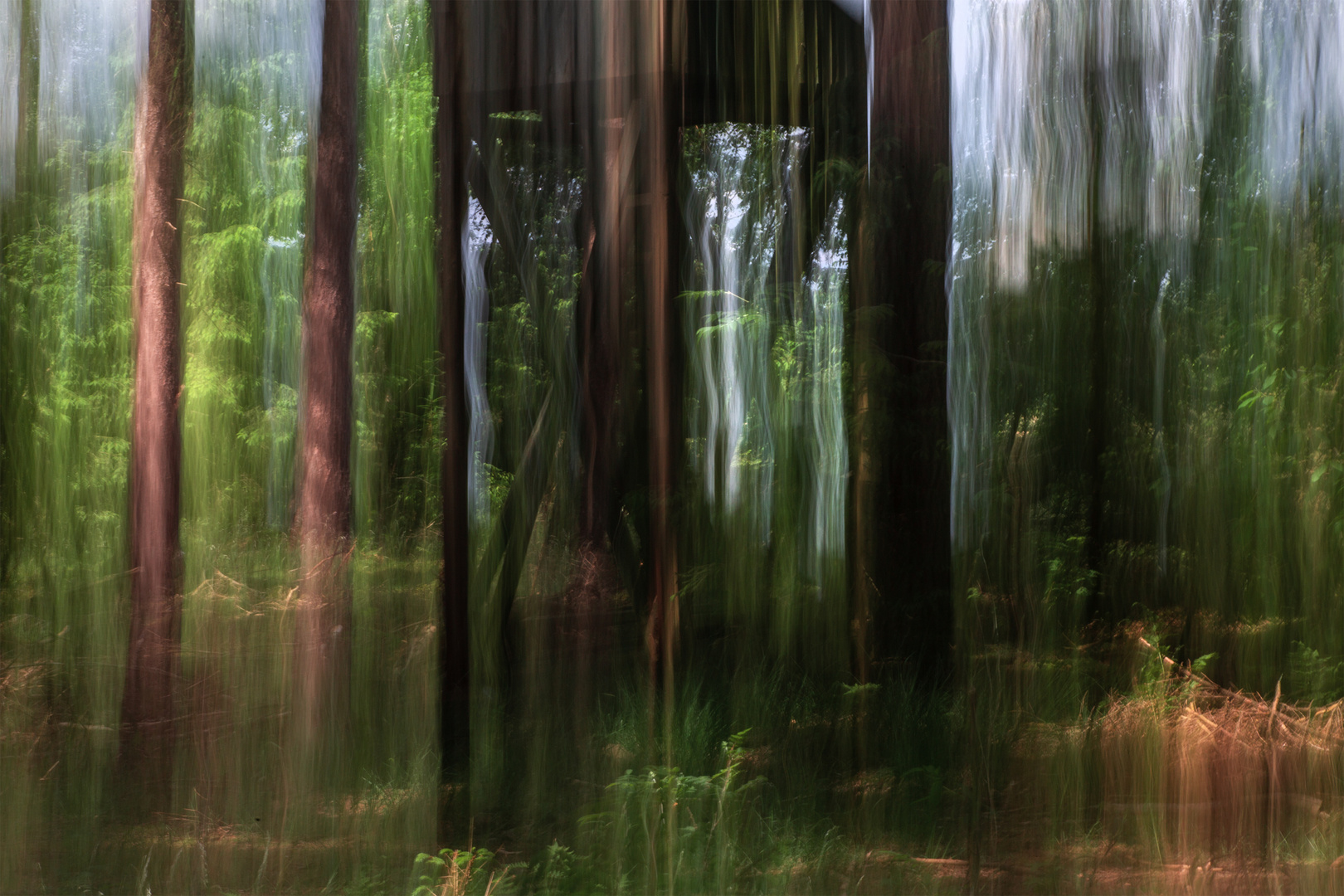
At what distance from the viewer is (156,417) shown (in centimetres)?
176

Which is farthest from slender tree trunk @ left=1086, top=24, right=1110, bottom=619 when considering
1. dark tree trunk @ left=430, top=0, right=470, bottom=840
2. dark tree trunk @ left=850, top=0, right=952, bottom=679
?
dark tree trunk @ left=430, top=0, right=470, bottom=840

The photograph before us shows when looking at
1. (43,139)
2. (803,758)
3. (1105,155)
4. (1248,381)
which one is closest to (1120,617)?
(1248,381)

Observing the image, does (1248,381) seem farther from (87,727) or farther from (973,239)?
(87,727)

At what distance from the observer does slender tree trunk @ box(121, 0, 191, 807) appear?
174 centimetres

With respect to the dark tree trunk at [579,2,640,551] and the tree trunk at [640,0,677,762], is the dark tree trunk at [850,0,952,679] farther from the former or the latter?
the dark tree trunk at [579,2,640,551]

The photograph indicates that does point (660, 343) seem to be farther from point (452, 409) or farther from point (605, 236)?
point (452, 409)

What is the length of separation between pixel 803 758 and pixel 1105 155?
1449 mm

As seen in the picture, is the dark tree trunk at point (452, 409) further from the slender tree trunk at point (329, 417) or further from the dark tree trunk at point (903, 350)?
the dark tree trunk at point (903, 350)

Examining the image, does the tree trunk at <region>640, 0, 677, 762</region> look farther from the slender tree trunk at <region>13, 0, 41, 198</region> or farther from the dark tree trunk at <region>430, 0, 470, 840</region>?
the slender tree trunk at <region>13, 0, 41, 198</region>

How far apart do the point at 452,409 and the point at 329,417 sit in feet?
0.90

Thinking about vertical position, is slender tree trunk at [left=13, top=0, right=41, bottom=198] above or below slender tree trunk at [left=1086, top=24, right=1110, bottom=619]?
above

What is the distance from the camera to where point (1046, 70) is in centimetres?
171

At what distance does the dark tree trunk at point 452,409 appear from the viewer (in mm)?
1717

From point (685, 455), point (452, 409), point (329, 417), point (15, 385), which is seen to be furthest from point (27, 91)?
point (685, 455)
